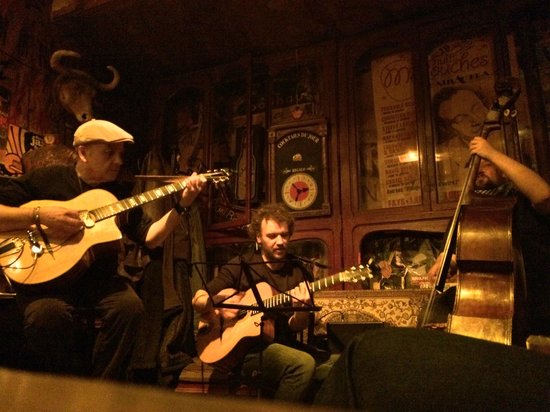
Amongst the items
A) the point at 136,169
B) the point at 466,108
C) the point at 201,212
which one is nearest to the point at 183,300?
the point at 201,212

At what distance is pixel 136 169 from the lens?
430 centimetres

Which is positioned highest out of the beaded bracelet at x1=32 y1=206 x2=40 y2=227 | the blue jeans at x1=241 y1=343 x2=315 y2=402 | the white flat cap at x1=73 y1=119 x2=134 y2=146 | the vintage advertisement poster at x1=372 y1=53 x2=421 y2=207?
the vintage advertisement poster at x1=372 y1=53 x2=421 y2=207

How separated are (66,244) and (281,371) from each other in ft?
3.85

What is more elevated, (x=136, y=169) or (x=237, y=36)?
(x=237, y=36)

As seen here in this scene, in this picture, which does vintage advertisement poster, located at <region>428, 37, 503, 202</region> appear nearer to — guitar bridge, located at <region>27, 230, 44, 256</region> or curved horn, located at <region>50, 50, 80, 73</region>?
guitar bridge, located at <region>27, 230, 44, 256</region>

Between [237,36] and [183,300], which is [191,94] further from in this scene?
[183,300]

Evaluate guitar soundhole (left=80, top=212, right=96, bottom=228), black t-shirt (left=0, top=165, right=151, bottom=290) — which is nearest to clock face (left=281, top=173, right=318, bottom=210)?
black t-shirt (left=0, top=165, right=151, bottom=290)

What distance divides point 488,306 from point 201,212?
268cm

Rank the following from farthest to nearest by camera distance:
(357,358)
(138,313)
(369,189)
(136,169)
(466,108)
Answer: (136,169) → (369,189) → (466,108) → (138,313) → (357,358)

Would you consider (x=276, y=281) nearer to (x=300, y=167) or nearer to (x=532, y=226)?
(x=532, y=226)

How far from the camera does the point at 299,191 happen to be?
382cm

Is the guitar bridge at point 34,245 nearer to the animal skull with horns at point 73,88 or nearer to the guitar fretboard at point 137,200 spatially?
the guitar fretboard at point 137,200

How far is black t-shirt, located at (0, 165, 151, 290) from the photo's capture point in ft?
7.22

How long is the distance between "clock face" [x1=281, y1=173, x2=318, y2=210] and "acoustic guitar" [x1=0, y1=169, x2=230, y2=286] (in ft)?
5.61
